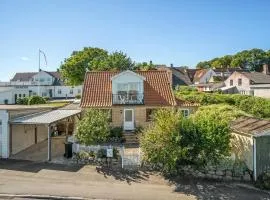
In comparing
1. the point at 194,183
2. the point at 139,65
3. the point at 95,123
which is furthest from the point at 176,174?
the point at 139,65

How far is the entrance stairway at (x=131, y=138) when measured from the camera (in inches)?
1172

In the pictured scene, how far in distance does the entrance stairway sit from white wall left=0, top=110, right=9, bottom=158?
9972 mm

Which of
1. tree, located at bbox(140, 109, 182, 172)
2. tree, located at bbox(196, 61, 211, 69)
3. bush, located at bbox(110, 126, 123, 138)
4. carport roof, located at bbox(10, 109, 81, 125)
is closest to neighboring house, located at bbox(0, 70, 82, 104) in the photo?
bush, located at bbox(110, 126, 123, 138)

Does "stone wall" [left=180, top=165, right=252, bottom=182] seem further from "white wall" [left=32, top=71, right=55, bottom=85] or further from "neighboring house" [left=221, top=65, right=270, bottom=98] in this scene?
Answer: "white wall" [left=32, top=71, right=55, bottom=85]

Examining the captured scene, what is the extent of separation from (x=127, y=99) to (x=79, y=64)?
107ft

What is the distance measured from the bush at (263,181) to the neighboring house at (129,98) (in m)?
12.7

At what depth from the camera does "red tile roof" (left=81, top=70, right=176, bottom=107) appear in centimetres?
3181

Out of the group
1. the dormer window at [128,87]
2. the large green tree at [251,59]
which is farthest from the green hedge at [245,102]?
the large green tree at [251,59]

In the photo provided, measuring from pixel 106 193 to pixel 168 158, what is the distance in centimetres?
433

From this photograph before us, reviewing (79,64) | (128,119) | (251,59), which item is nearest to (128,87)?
(128,119)

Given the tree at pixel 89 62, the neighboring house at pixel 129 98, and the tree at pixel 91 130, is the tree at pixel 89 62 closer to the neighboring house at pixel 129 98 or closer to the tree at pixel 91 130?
the neighboring house at pixel 129 98

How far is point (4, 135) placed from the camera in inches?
978

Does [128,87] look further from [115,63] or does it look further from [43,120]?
[115,63]

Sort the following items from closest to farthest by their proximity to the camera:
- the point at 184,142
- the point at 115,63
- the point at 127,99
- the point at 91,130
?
the point at 184,142 → the point at 91,130 → the point at 127,99 → the point at 115,63
